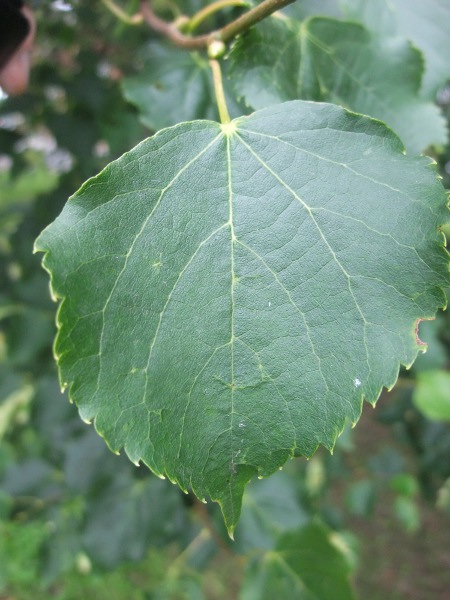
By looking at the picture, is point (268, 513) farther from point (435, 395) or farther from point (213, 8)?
point (213, 8)

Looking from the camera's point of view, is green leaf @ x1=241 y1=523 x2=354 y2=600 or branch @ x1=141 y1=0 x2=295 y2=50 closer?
branch @ x1=141 y1=0 x2=295 y2=50

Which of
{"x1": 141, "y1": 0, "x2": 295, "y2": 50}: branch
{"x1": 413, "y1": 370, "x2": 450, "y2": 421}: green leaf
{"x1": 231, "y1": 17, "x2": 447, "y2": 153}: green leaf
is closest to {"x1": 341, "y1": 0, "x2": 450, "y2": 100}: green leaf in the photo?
{"x1": 231, "y1": 17, "x2": 447, "y2": 153}: green leaf

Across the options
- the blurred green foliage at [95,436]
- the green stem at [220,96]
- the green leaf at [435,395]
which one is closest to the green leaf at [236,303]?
the green stem at [220,96]

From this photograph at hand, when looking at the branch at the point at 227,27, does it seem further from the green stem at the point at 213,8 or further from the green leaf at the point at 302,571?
the green leaf at the point at 302,571

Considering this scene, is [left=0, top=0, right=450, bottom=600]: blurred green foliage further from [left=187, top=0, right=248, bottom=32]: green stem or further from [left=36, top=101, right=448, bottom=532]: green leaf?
[left=36, top=101, right=448, bottom=532]: green leaf

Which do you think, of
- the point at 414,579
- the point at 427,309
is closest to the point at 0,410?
the point at 427,309

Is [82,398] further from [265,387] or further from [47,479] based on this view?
[47,479]
